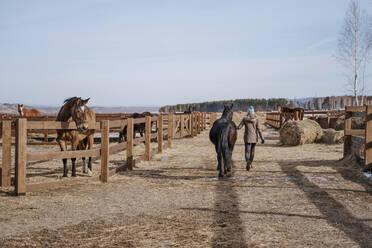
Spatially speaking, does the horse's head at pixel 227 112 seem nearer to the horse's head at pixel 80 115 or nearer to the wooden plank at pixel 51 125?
the wooden plank at pixel 51 125

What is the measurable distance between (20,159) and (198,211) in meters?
3.30

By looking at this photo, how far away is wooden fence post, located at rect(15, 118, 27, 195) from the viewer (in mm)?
5887

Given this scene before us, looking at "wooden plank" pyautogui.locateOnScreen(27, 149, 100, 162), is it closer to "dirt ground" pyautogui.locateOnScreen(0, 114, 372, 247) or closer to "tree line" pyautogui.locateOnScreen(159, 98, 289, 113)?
"dirt ground" pyautogui.locateOnScreen(0, 114, 372, 247)

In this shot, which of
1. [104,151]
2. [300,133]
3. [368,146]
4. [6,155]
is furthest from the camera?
[300,133]

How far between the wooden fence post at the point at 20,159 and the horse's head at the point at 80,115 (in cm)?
119

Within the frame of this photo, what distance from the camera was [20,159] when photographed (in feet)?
19.5

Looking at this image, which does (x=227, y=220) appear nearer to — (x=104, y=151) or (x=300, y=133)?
(x=104, y=151)

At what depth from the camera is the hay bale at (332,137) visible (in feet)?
47.9

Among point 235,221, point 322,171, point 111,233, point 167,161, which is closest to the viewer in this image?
point 111,233

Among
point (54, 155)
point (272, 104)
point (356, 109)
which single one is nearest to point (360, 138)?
point (356, 109)

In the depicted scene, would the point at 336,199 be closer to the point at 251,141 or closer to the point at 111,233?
the point at 251,141

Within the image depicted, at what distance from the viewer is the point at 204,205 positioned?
17.4 ft

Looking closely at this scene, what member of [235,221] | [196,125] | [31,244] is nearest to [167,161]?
[235,221]

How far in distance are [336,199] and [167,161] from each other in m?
5.77
